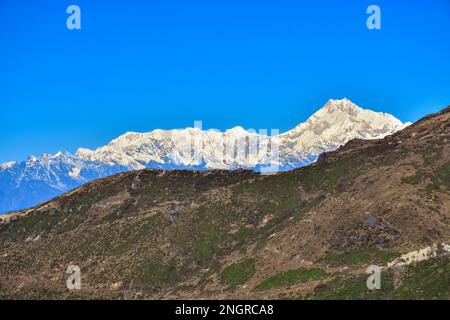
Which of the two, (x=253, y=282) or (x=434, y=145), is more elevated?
(x=434, y=145)

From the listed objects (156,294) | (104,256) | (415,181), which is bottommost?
(156,294)
